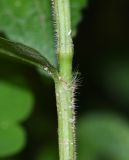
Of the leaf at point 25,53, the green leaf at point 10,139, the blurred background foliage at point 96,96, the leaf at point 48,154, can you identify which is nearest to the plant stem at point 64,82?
the leaf at point 25,53

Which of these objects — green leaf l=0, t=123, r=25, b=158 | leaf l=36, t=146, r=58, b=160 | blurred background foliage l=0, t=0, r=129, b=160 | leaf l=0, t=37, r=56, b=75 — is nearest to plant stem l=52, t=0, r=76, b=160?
leaf l=0, t=37, r=56, b=75

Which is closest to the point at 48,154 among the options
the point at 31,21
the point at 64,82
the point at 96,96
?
the point at 96,96

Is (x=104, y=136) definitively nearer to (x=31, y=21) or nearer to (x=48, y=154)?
(x=48, y=154)

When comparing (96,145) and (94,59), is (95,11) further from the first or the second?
(96,145)

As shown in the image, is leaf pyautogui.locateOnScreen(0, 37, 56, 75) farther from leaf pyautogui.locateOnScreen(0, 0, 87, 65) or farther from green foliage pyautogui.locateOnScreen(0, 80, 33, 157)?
green foliage pyautogui.locateOnScreen(0, 80, 33, 157)

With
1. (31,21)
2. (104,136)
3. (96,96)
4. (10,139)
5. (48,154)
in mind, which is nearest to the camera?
(31,21)

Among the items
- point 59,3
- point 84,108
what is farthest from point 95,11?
point 59,3

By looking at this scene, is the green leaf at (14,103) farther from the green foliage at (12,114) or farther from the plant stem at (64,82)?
the plant stem at (64,82)
